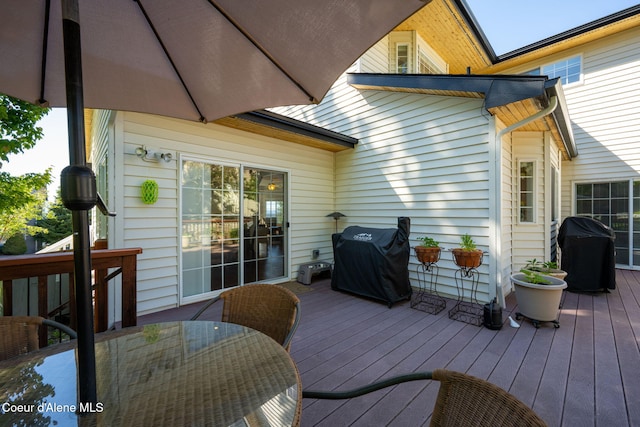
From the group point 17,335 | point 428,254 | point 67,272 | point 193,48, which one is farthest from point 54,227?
point 428,254

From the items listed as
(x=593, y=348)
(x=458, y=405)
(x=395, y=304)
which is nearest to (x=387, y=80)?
(x=395, y=304)

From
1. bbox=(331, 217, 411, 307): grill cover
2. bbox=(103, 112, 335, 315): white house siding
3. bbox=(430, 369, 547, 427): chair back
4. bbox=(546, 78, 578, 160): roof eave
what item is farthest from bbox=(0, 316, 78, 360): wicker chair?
bbox=(546, 78, 578, 160): roof eave

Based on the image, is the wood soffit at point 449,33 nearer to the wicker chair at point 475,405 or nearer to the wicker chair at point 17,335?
the wicker chair at point 475,405

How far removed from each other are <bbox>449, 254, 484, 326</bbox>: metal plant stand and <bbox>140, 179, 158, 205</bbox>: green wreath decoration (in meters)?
3.92

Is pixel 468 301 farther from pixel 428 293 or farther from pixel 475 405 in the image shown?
pixel 475 405

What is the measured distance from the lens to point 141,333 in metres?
1.29

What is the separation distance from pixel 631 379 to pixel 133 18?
13.3 ft

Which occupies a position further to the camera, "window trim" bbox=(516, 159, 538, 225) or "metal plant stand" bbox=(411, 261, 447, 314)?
"window trim" bbox=(516, 159, 538, 225)

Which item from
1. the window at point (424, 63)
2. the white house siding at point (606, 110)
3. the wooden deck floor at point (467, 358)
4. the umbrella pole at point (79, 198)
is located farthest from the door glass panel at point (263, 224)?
the white house siding at point (606, 110)

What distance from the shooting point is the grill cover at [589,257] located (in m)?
Result: 4.05

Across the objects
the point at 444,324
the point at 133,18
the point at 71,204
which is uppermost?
the point at 133,18

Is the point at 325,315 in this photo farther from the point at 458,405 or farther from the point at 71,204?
the point at 71,204

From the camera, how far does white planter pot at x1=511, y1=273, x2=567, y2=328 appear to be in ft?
9.57

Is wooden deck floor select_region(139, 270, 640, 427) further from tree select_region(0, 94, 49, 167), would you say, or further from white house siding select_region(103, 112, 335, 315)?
tree select_region(0, 94, 49, 167)
